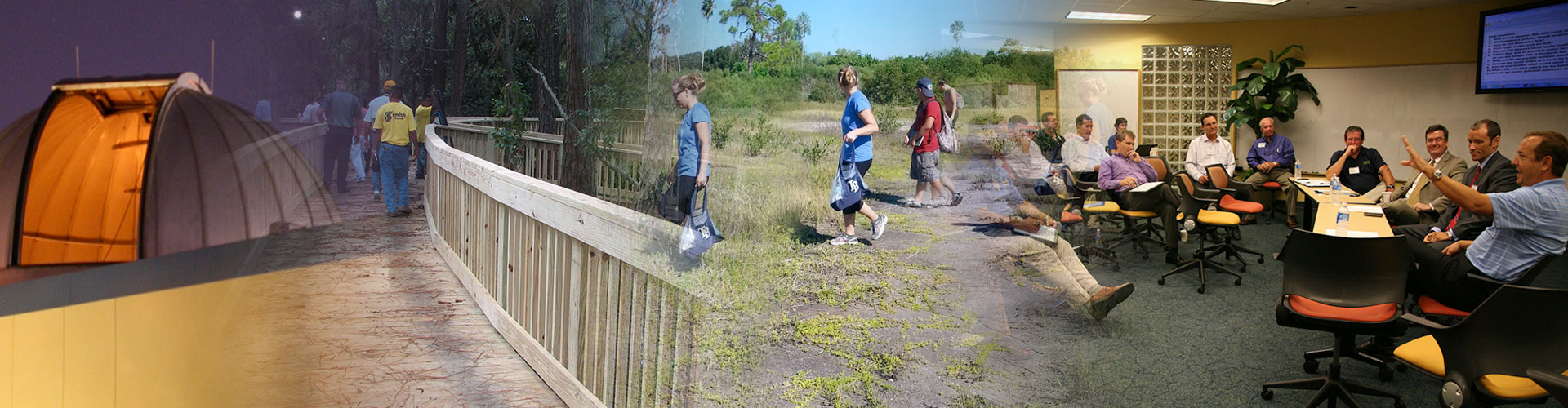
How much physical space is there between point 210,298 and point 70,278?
28 centimetres

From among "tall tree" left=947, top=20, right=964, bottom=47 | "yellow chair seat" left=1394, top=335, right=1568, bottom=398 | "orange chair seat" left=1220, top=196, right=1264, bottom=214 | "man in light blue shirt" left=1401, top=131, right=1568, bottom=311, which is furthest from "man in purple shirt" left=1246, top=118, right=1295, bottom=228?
"tall tree" left=947, top=20, right=964, bottom=47

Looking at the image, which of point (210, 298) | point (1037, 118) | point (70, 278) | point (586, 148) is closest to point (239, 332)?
point (210, 298)

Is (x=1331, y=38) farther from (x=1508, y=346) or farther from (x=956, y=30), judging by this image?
(x=956, y=30)

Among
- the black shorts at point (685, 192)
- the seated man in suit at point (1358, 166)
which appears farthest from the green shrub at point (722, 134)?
the seated man in suit at point (1358, 166)

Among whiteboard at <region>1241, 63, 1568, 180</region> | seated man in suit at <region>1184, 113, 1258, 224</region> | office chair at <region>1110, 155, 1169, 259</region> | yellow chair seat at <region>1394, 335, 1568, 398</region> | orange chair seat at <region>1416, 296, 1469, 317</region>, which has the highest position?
whiteboard at <region>1241, 63, 1568, 180</region>

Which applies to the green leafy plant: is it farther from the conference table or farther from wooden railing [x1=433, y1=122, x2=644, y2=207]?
wooden railing [x1=433, y1=122, x2=644, y2=207]

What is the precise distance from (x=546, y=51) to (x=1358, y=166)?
19.9 feet

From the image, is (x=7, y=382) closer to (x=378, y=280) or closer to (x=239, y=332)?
(x=239, y=332)

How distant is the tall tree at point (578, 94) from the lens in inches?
78.6

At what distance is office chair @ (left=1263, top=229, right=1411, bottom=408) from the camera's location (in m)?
2.74

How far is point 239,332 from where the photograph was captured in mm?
1702

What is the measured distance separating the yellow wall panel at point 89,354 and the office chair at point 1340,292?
3.15 m

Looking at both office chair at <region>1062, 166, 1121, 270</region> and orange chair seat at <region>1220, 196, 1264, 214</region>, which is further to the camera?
orange chair seat at <region>1220, 196, 1264, 214</region>

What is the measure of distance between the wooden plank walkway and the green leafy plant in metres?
7.92
